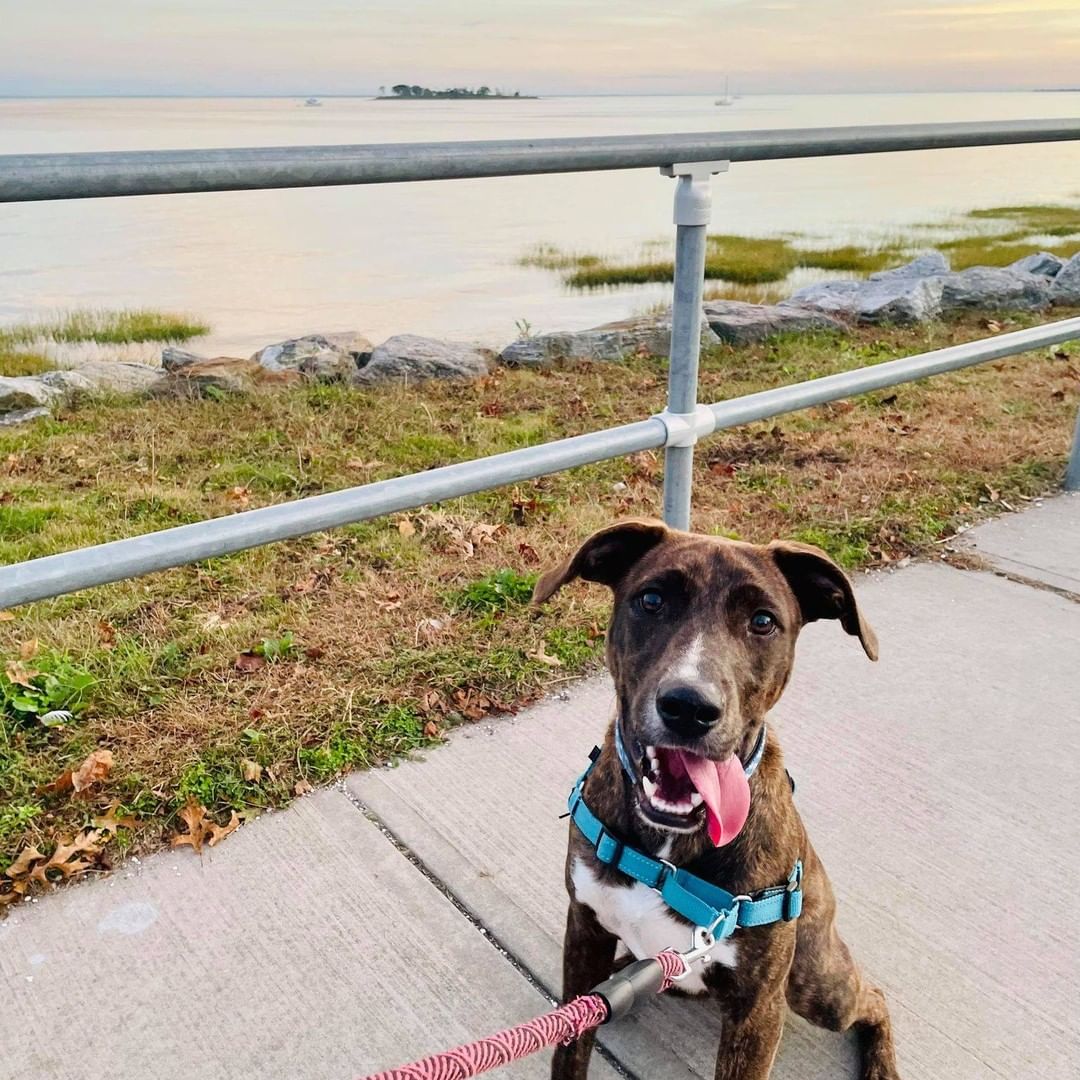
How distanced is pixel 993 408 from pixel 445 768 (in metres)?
5.10

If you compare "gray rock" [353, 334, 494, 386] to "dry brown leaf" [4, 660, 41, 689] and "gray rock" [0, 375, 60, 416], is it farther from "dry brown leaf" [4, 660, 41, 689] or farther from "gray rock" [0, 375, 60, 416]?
"dry brown leaf" [4, 660, 41, 689]

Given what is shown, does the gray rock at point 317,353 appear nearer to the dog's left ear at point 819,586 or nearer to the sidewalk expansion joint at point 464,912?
the sidewalk expansion joint at point 464,912

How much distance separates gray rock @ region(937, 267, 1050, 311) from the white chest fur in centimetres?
1029

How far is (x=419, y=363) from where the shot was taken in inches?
335

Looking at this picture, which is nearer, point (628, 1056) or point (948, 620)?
point (628, 1056)

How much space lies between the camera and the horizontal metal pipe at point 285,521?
8.10ft

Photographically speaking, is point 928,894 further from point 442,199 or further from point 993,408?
point 442,199

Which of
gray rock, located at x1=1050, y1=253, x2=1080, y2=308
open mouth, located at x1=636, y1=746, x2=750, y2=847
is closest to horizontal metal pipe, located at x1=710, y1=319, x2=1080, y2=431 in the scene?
open mouth, located at x1=636, y1=746, x2=750, y2=847

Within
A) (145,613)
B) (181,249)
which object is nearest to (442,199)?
(181,249)

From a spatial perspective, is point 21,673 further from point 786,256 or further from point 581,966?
point 786,256

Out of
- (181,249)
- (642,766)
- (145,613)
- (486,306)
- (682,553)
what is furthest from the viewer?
(181,249)

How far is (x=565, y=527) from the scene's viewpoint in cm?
495

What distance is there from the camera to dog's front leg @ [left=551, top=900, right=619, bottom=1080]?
2.19m

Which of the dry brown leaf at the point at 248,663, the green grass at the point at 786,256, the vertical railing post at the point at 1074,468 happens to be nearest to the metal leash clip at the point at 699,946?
the dry brown leaf at the point at 248,663
